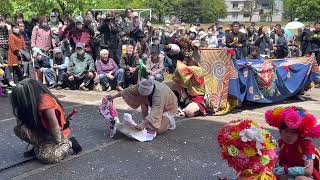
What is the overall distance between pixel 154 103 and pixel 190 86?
1722 mm

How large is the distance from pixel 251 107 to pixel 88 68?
4.22 m

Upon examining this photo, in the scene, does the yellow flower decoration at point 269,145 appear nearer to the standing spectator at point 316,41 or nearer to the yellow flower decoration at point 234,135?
the yellow flower decoration at point 234,135

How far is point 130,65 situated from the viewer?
453 inches

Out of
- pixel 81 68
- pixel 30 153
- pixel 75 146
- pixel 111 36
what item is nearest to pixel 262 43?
pixel 111 36

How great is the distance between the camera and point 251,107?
364 inches

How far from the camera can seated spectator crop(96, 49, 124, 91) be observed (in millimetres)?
11203

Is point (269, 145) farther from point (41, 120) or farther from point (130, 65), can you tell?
point (130, 65)

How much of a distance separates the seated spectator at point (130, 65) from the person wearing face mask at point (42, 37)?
2.37m

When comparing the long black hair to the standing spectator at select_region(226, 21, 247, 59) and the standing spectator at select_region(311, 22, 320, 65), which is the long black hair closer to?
the standing spectator at select_region(226, 21, 247, 59)

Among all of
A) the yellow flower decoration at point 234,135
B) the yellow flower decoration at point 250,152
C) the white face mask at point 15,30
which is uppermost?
the white face mask at point 15,30

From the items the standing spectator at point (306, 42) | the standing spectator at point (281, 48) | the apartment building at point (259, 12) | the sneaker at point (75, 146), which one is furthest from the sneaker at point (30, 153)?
the apartment building at point (259, 12)

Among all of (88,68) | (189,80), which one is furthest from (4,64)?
(189,80)

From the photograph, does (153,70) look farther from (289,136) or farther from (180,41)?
(289,136)

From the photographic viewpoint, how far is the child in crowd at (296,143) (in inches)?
155
